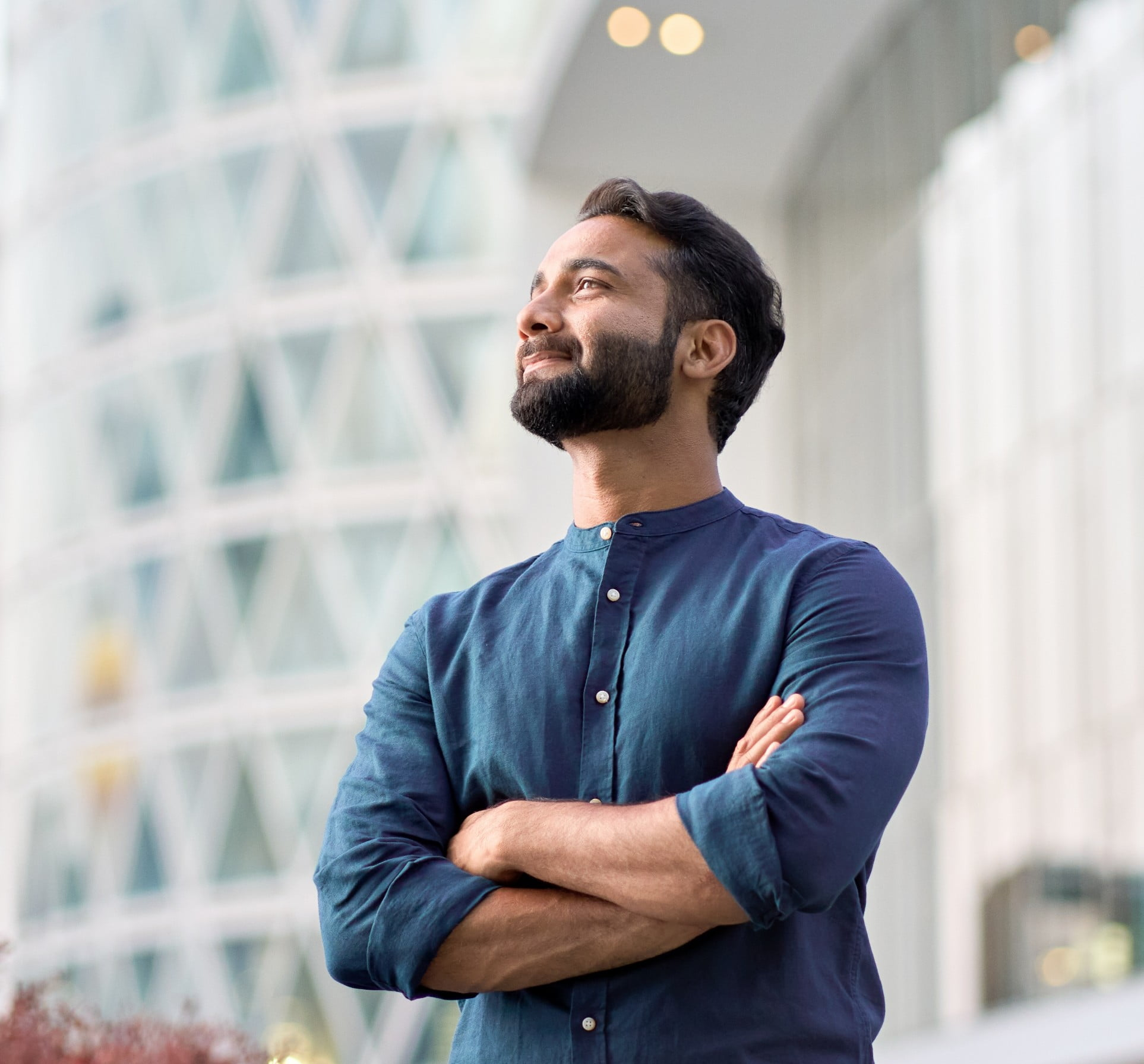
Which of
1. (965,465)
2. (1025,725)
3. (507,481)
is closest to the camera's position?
(1025,725)

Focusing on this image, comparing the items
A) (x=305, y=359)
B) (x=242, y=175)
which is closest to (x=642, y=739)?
(x=305, y=359)

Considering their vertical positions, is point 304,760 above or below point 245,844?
above

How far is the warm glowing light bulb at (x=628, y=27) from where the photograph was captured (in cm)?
1125

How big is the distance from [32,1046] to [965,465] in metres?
12.8

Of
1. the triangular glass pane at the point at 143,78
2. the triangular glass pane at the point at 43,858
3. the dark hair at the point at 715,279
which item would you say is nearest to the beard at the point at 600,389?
the dark hair at the point at 715,279

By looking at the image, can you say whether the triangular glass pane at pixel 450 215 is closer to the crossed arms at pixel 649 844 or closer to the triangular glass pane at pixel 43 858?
the triangular glass pane at pixel 43 858

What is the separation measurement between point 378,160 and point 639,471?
98.0 feet

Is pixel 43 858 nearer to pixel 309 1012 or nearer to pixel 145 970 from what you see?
pixel 145 970

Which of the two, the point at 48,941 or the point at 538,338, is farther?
the point at 48,941

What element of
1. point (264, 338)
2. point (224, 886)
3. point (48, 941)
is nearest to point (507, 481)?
point (264, 338)

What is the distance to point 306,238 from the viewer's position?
108 feet

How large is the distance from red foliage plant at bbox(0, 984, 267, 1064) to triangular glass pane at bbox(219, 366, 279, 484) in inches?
1195

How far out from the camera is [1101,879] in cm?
1245

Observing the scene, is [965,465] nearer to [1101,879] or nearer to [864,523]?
[864,523]
